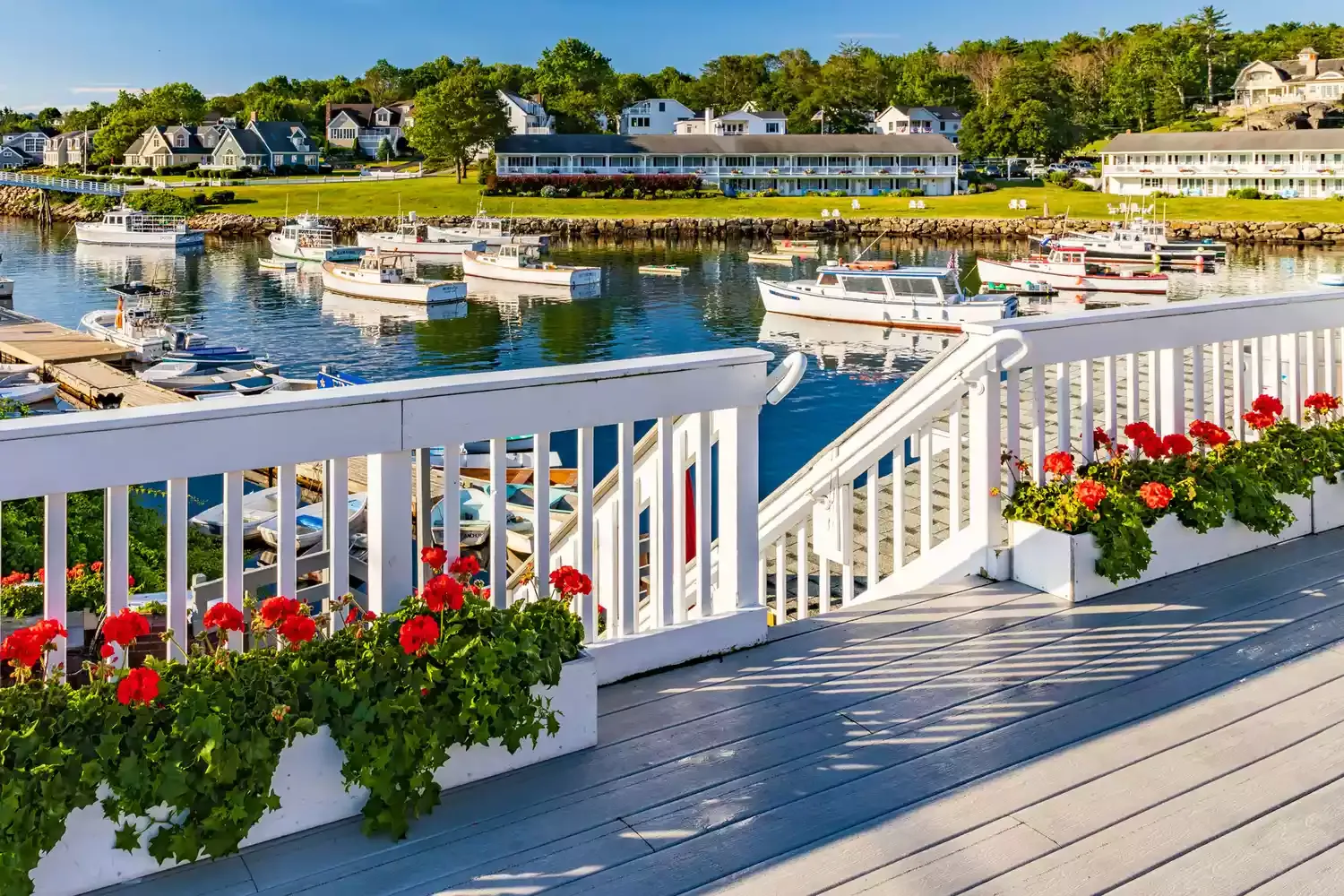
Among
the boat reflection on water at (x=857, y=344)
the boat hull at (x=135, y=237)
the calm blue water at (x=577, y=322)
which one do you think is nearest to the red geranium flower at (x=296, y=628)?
the calm blue water at (x=577, y=322)

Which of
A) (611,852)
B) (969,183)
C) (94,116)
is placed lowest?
(611,852)

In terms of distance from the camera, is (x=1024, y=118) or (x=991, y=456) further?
(x=1024, y=118)

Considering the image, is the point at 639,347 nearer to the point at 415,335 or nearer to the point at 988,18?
the point at 415,335

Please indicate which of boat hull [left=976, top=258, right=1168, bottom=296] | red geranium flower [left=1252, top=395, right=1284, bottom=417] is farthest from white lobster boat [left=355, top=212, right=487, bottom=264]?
red geranium flower [left=1252, top=395, right=1284, bottom=417]

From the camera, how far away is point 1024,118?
303 ft

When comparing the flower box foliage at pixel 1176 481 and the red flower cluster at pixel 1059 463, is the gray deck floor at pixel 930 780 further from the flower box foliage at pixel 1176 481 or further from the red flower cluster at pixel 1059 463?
the red flower cluster at pixel 1059 463

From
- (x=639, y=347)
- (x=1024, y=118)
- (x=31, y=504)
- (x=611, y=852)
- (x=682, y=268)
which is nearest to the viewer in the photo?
(x=611, y=852)

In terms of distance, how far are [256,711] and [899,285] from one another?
122 ft

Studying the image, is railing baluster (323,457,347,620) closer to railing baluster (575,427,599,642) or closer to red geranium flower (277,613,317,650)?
red geranium flower (277,613,317,650)

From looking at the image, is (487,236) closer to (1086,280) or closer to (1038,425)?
(1086,280)

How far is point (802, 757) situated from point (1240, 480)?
99.5 inches

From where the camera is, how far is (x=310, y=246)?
59875 millimetres

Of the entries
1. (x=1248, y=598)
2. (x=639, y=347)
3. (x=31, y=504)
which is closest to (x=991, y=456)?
(x=1248, y=598)

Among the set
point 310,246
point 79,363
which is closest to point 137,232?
point 310,246
